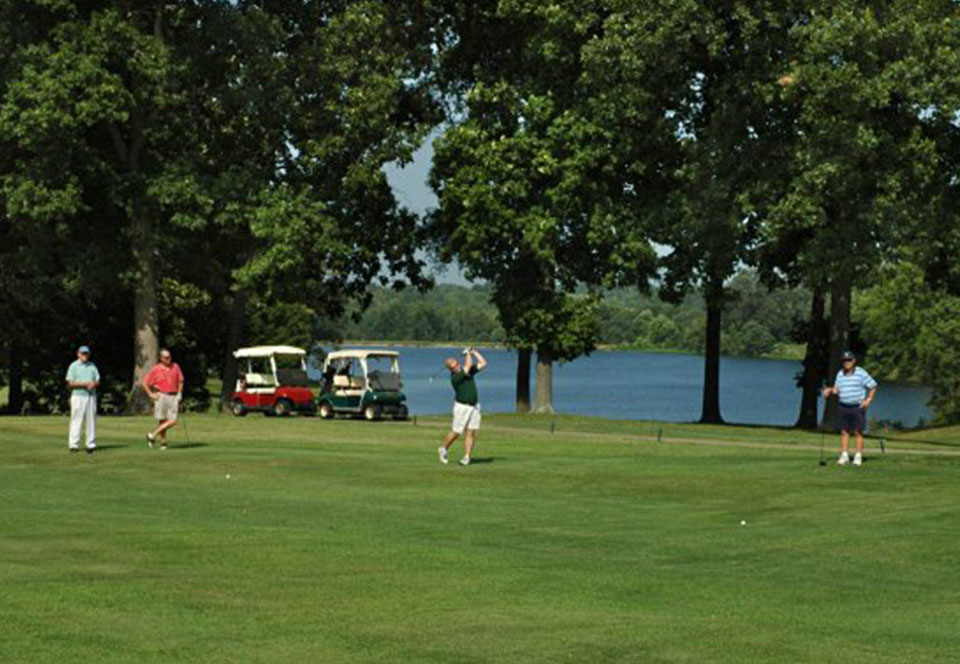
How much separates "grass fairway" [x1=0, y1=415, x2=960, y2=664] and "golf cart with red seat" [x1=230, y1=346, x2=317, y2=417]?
81.8 feet

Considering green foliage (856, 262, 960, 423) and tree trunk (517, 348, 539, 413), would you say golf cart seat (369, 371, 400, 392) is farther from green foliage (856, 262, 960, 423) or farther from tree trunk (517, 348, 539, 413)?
green foliage (856, 262, 960, 423)

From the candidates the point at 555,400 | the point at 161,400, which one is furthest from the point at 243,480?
the point at 555,400

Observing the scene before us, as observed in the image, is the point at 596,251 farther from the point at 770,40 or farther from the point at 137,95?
the point at 137,95

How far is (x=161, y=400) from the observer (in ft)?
115

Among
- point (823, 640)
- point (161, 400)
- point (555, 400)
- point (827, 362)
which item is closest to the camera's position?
point (823, 640)

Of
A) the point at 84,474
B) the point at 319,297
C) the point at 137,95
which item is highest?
the point at 137,95

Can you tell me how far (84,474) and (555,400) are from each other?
106 m

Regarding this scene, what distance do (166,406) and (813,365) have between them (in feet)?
110

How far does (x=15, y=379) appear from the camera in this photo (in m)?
70.9

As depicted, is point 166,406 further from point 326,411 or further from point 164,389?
point 326,411

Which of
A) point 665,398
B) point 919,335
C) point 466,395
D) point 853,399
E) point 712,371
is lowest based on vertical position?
point 665,398

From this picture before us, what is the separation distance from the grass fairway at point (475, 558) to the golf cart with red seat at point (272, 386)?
982 inches

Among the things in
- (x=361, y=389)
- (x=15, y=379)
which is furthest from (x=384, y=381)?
(x=15, y=379)

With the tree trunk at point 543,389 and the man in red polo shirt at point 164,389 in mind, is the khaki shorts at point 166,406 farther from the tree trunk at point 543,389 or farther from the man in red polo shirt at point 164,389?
the tree trunk at point 543,389
